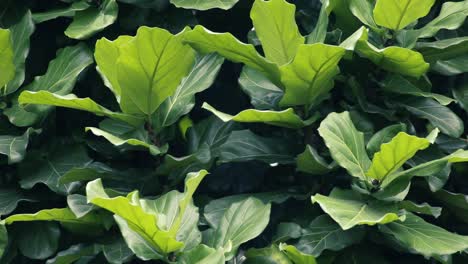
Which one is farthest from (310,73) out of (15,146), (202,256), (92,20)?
(15,146)

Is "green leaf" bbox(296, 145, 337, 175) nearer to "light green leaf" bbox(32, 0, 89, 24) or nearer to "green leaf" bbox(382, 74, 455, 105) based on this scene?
"green leaf" bbox(382, 74, 455, 105)

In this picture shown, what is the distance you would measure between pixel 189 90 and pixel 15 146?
17.5 inches

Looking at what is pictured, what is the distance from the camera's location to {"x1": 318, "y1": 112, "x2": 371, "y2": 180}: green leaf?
1875mm

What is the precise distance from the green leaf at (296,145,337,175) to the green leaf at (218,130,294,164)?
0.35 feet

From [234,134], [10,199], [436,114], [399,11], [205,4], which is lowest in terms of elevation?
[10,199]

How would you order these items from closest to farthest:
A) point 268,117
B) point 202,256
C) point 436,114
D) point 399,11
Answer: point 202,256, point 268,117, point 399,11, point 436,114

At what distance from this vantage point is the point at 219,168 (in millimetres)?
2244

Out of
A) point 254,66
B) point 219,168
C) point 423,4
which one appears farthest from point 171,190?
point 423,4

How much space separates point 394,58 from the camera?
2.00 metres

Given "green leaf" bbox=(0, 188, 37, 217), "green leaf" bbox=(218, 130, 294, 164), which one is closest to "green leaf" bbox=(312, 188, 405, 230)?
"green leaf" bbox=(218, 130, 294, 164)

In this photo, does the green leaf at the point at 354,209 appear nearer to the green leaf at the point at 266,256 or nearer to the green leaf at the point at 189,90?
the green leaf at the point at 266,256

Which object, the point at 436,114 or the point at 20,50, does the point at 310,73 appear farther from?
the point at 20,50

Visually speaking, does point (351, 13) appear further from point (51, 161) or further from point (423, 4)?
point (51, 161)

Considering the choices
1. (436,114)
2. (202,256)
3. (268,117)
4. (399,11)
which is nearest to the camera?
(202,256)
